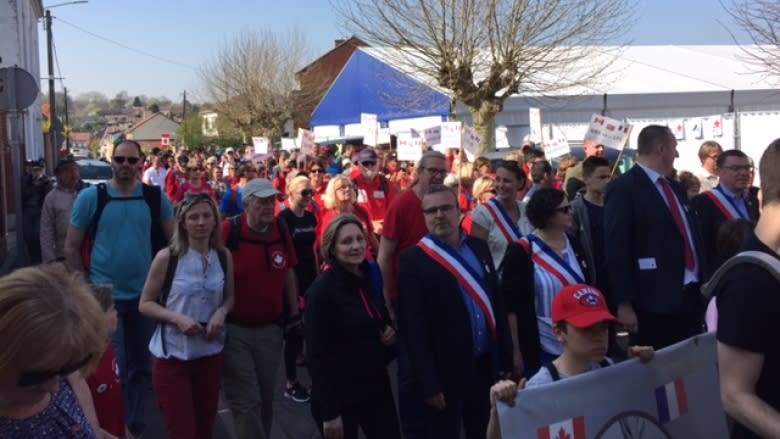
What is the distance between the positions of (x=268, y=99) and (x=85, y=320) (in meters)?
55.0

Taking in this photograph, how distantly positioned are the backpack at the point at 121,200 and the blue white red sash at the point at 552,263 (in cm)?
271

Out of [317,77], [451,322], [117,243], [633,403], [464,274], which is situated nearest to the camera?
[633,403]

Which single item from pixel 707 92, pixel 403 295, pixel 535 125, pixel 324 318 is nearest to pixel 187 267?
pixel 324 318

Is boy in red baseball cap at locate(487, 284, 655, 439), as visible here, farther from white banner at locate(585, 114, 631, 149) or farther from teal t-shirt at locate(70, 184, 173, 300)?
white banner at locate(585, 114, 631, 149)

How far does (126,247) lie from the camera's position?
5.92 meters

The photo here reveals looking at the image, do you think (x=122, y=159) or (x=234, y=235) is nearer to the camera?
(x=234, y=235)

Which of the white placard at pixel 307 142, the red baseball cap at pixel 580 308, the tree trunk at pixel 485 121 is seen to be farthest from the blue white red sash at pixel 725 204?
the tree trunk at pixel 485 121

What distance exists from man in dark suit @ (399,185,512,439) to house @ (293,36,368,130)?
45858mm

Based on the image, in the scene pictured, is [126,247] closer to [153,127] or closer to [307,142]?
[307,142]

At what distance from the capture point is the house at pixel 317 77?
184 ft

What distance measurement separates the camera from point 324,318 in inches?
175

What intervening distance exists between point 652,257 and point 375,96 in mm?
24339

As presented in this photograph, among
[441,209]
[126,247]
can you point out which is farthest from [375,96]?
[441,209]

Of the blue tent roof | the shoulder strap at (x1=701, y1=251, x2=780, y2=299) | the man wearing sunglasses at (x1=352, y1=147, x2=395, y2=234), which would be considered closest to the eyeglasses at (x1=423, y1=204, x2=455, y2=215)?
the shoulder strap at (x1=701, y1=251, x2=780, y2=299)
